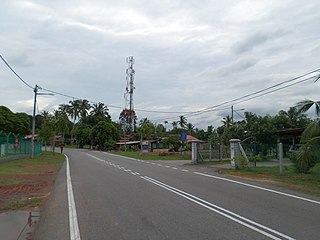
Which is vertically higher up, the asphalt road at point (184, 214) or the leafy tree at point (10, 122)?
the leafy tree at point (10, 122)

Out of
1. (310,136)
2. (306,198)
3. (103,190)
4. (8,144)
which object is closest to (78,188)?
(103,190)

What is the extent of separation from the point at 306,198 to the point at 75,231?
778cm

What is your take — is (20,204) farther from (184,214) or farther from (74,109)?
(74,109)

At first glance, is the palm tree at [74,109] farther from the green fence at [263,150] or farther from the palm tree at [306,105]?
the palm tree at [306,105]

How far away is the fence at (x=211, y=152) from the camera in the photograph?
3362cm

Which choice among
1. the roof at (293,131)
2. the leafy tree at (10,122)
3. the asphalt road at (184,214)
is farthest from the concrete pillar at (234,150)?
the leafy tree at (10,122)

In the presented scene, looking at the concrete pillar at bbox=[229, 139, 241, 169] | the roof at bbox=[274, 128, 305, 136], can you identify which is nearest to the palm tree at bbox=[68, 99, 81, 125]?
the roof at bbox=[274, 128, 305, 136]

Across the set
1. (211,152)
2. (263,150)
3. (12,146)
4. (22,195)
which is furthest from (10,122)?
(22,195)

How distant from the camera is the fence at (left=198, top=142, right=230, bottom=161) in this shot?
33.6 metres

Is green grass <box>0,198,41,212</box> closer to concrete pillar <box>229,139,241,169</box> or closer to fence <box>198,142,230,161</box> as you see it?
concrete pillar <box>229,139,241,169</box>

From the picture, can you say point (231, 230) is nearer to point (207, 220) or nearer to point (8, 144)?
point (207, 220)

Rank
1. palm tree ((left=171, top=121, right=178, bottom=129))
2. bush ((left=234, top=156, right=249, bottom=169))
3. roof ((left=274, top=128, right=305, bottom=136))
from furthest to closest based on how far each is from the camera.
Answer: palm tree ((left=171, top=121, right=178, bottom=129))
roof ((left=274, top=128, right=305, bottom=136))
bush ((left=234, top=156, right=249, bottom=169))

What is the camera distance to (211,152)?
34.6m

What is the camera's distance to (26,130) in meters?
62.9
